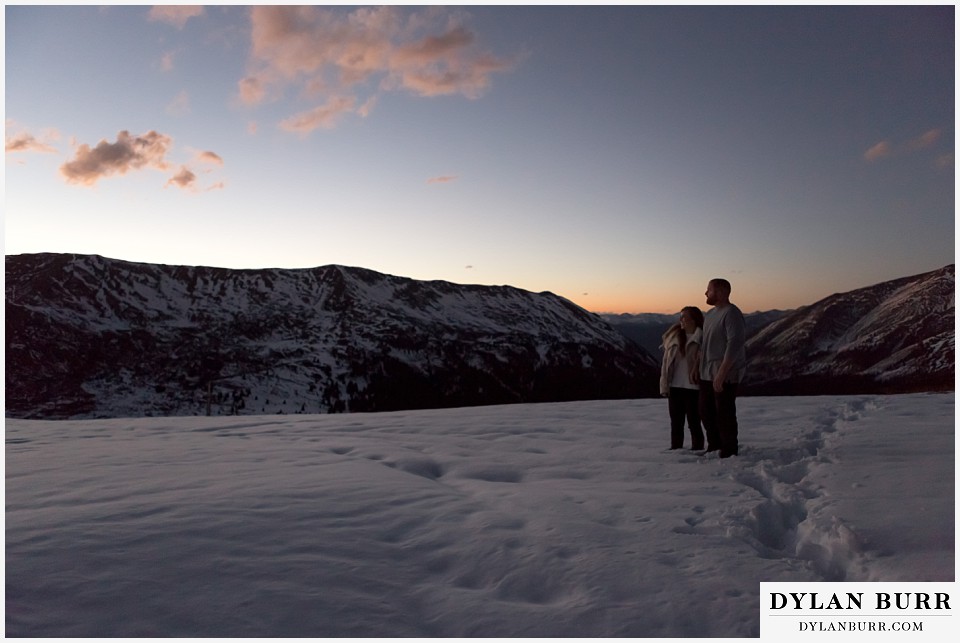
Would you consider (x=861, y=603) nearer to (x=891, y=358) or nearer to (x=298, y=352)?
(x=298, y=352)

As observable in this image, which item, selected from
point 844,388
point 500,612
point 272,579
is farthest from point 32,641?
point 844,388

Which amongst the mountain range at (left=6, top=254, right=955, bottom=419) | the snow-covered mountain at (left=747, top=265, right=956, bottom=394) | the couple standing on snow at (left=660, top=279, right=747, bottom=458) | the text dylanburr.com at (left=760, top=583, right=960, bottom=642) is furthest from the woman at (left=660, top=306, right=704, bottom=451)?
the snow-covered mountain at (left=747, top=265, right=956, bottom=394)

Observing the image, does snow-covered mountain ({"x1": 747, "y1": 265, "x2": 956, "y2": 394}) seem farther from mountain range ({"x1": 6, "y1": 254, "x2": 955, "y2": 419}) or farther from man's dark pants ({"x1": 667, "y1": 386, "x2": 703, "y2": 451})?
man's dark pants ({"x1": 667, "y1": 386, "x2": 703, "y2": 451})

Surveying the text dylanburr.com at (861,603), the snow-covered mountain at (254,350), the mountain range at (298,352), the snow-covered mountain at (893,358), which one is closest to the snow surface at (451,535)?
the text dylanburr.com at (861,603)

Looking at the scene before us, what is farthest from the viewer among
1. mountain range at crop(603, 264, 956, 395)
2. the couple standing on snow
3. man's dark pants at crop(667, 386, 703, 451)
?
mountain range at crop(603, 264, 956, 395)

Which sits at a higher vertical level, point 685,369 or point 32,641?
point 685,369

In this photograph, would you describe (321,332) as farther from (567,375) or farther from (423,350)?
(567,375)
